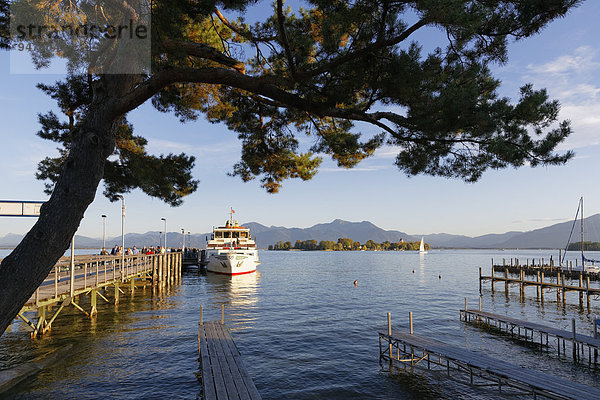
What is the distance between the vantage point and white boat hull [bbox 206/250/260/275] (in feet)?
159

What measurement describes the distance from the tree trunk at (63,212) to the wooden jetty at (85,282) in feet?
35.8

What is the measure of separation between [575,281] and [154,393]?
61736mm

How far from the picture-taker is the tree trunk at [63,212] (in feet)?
17.1

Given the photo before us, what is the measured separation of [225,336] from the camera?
1371cm

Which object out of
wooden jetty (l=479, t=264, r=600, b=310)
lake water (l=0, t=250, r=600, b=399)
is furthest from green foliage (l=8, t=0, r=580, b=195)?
wooden jetty (l=479, t=264, r=600, b=310)

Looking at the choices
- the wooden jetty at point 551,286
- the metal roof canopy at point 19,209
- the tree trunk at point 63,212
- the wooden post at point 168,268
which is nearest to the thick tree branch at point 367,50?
the tree trunk at point 63,212

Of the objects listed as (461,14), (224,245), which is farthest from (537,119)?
(224,245)

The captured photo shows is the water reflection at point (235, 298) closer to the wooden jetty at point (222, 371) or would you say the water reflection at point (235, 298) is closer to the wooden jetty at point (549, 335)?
the wooden jetty at point (222, 371)

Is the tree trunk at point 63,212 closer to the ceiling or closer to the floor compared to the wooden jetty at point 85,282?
closer to the ceiling

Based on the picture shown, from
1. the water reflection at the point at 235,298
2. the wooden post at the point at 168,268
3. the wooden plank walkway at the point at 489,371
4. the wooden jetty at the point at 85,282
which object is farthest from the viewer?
the wooden post at the point at 168,268

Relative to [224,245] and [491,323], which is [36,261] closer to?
[491,323]

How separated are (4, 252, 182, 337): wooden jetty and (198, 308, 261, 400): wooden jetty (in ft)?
25.1

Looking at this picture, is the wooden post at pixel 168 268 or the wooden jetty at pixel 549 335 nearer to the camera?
the wooden jetty at pixel 549 335

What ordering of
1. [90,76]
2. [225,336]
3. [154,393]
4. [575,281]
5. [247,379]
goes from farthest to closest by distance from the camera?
[575,281], [225,336], [154,393], [247,379], [90,76]
